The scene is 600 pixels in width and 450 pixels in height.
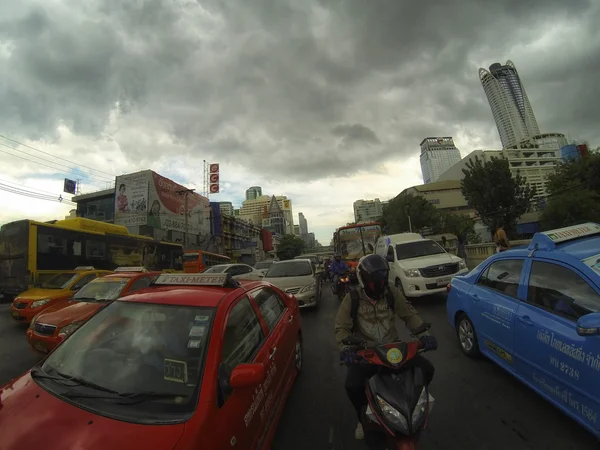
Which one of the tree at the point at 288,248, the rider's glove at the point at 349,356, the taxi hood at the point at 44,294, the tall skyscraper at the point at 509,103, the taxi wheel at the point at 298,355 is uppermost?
the tall skyscraper at the point at 509,103

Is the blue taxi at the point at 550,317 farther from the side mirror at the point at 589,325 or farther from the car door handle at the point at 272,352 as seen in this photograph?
the car door handle at the point at 272,352

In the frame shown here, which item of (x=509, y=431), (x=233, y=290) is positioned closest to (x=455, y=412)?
(x=509, y=431)

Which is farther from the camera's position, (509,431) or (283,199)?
(283,199)

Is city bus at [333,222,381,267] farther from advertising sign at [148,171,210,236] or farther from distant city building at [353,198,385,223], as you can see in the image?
distant city building at [353,198,385,223]

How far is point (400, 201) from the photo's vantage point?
50.3 m

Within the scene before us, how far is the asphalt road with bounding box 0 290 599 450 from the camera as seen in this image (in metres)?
2.50

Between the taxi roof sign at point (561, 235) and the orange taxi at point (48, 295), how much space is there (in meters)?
9.68

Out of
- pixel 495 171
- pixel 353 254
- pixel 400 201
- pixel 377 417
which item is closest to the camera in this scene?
pixel 377 417

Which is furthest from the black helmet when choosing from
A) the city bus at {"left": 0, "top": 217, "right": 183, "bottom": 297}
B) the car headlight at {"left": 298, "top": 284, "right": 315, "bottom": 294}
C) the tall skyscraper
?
the tall skyscraper

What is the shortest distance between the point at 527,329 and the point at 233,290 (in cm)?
290

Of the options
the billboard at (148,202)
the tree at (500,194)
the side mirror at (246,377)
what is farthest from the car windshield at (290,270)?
the billboard at (148,202)

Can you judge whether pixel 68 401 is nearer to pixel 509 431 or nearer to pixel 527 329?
pixel 509 431

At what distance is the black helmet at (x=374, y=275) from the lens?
95.5 inches

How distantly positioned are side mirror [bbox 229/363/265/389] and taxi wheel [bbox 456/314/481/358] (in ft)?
11.1
